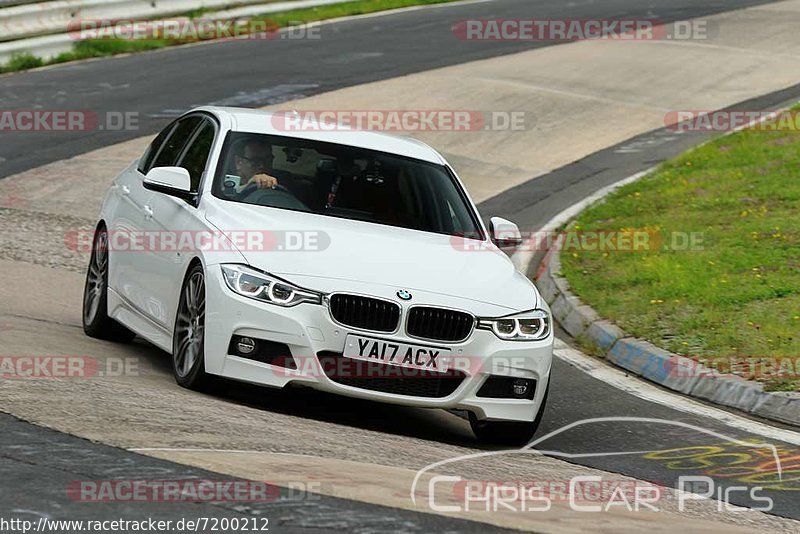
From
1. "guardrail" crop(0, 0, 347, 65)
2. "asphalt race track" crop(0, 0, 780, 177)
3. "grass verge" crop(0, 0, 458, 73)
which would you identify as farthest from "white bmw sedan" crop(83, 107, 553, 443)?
"guardrail" crop(0, 0, 347, 65)

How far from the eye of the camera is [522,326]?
26.5 ft

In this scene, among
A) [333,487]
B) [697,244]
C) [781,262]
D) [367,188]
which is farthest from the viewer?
[697,244]

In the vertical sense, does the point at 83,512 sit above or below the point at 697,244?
above

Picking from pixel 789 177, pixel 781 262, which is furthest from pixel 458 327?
pixel 789 177

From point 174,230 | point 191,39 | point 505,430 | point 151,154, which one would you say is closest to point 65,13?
point 191,39

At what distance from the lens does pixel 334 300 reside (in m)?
7.65

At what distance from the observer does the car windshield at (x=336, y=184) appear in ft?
29.0

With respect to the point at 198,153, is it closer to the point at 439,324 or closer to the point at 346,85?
the point at 439,324

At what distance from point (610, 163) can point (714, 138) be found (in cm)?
154

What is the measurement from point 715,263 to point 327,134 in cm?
463

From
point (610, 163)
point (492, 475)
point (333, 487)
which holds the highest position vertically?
point (333, 487)

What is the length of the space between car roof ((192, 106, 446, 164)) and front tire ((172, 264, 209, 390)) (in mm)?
1381

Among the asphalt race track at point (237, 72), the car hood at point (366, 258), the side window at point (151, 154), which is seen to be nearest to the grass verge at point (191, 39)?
the asphalt race track at point (237, 72)

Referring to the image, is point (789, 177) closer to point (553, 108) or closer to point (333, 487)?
point (553, 108)
